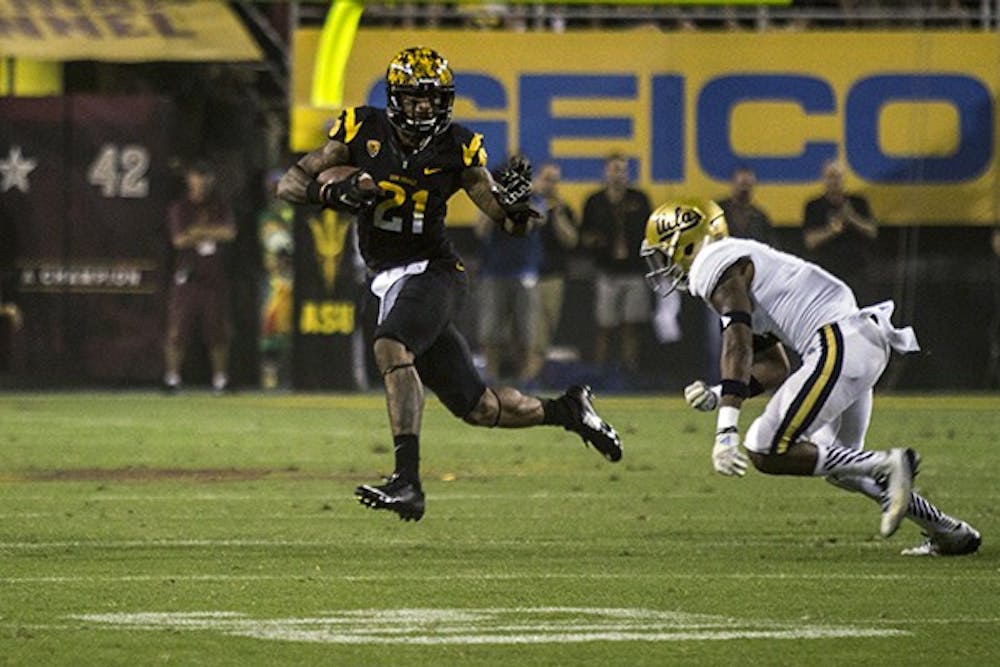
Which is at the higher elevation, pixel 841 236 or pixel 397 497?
pixel 841 236

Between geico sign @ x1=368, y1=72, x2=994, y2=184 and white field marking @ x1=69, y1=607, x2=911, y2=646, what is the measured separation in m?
13.3

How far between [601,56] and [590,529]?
35.9 feet

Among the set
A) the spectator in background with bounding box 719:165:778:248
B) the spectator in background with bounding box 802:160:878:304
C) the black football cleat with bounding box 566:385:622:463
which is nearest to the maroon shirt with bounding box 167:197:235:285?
the spectator in background with bounding box 719:165:778:248

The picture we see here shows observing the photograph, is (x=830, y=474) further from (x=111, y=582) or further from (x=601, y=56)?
(x=601, y=56)

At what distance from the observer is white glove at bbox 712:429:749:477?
8.35 meters

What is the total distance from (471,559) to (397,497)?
375 millimetres

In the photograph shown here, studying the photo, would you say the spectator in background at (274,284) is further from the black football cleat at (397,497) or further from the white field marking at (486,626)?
the white field marking at (486,626)

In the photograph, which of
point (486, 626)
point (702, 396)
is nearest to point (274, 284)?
point (702, 396)

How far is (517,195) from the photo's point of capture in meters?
9.69

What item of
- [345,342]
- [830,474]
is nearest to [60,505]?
[830,474]

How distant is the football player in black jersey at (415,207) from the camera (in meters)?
9.51

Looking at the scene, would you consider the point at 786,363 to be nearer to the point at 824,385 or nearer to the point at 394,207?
the point at 824,385

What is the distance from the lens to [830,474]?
8.59 metres

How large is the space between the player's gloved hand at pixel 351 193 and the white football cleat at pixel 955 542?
2.46 m
